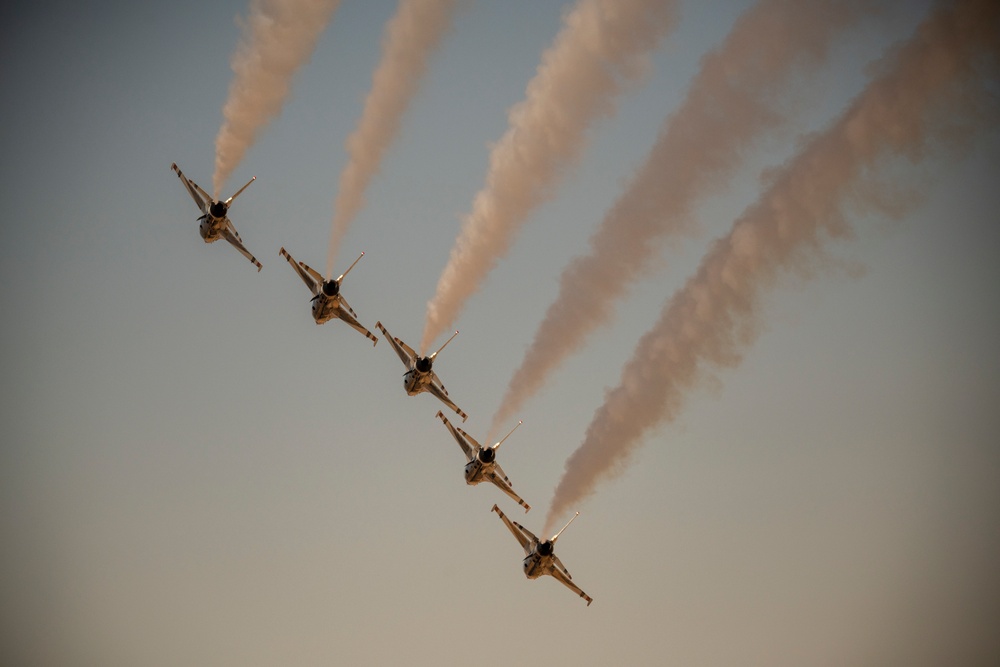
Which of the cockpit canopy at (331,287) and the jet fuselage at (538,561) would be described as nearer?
the cockpit canopy at (331,287)

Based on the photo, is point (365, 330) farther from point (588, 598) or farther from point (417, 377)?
point (588, 598)

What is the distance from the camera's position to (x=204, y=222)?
3438 cm

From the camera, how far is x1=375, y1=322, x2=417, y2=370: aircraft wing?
3494 cm

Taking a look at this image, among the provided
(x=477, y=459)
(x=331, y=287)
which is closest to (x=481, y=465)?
(x=477, y=459)

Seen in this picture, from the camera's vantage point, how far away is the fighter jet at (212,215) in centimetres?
3388

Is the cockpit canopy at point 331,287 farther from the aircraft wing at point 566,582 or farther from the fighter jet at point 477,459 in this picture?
the aircraft wing at point 566,582

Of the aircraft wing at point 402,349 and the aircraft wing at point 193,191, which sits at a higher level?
the aircraft wing at point 193,191

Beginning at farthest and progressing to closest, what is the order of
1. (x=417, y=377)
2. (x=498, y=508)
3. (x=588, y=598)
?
1. (x=588, y=598)
2. (x=498, y=508)
3. (x=417, y=377)

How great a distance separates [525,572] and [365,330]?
33.7 ft

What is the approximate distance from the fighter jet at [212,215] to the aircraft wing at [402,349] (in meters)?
5.91

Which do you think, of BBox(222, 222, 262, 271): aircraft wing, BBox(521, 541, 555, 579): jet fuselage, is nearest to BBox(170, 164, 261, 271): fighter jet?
BBox(222, 222, 262, 271): aircraft wing

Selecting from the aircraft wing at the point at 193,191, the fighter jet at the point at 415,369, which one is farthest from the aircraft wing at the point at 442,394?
the aircraft wing at the point at 193,191

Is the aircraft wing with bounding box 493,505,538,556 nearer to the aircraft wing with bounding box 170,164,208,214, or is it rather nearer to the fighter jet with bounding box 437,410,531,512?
the fighter jet with bounding box 437,410,531,512

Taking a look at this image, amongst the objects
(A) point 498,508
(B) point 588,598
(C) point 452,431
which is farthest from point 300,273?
(B) point 588,598
